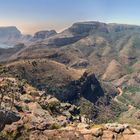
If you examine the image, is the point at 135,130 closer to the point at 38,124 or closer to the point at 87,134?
the point at 87,134

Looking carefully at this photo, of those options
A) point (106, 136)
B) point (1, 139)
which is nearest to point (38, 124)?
point (1, 139)

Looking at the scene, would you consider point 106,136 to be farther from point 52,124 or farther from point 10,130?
point 10,130

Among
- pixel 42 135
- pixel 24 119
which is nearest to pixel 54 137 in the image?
pixel 42 135

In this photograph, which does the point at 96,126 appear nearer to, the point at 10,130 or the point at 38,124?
the point at 38,124

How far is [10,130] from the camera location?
7495 inches

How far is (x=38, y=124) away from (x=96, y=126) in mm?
28526

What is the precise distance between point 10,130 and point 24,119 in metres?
11.6

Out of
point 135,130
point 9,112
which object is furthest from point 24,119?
point 135,130

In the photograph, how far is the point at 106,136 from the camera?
191 metres

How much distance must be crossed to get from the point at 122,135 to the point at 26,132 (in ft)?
150

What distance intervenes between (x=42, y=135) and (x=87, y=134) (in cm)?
2140

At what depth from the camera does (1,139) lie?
612 feet

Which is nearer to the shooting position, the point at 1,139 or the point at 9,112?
the point at 1,139

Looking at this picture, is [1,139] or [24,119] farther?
[24,119]
